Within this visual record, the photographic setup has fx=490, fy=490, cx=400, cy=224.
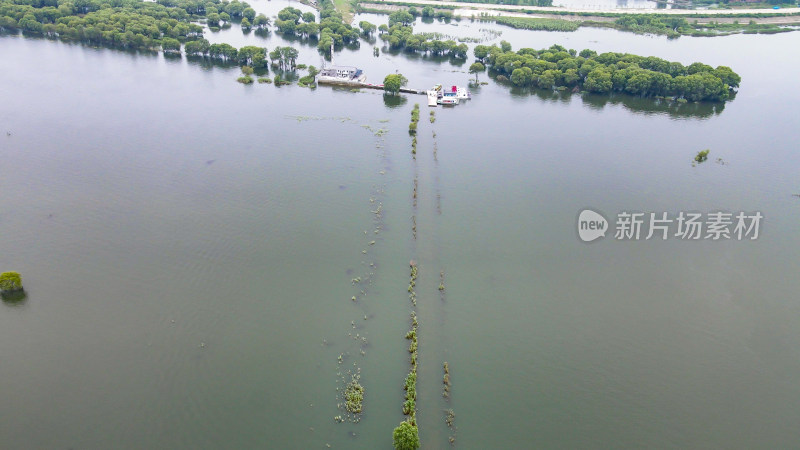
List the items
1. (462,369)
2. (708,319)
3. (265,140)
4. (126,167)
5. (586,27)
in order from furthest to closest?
(586,27), (265,140), (126,167), (708,319), (462,369)

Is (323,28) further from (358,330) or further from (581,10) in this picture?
(358,330)

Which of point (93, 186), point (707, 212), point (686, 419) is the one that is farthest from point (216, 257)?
point (707, 212)

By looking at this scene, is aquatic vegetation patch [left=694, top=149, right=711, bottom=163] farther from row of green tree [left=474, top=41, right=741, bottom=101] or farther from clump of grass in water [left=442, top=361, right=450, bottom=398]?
clump of grass in water [left=442, top=361, right=450, bottom=398]

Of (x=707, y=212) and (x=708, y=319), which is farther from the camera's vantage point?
(x=707, y=212)

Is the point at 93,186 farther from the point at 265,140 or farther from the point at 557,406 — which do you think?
the point at 557,406

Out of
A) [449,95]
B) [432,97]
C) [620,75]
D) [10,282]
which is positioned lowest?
[10,282]
